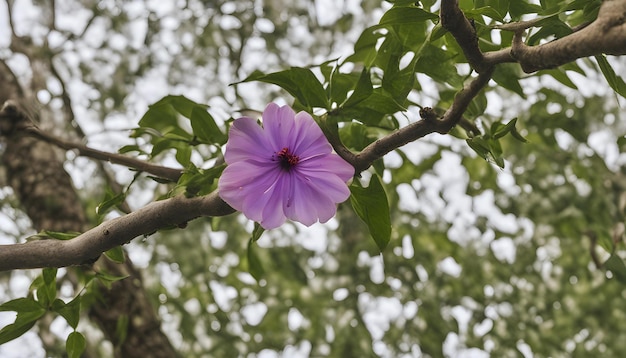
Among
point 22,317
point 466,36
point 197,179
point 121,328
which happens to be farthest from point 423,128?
point 121,328

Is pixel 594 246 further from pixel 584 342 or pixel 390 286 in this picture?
pixel 584 342

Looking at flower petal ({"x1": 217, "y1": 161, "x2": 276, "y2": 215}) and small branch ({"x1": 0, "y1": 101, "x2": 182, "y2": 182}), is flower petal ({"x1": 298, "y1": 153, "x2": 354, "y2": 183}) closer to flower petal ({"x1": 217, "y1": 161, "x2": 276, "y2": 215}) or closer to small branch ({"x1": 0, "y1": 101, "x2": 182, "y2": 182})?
flower petal ({"x1": 217, "y1": 161, "x2": 276, "y2": 215})

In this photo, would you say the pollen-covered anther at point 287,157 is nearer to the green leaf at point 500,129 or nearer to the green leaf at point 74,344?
the green leaf at point 500,129

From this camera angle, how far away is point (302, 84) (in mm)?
499

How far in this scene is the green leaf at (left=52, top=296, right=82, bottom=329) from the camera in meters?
0.61

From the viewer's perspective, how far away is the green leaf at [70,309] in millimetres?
612

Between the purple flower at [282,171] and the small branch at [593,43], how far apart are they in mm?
135

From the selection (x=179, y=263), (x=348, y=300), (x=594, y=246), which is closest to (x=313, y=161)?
(x=594, y=246)

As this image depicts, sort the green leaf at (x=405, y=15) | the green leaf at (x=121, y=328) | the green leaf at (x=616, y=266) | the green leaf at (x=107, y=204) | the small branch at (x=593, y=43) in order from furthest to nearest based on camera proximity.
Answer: the green leaf at (x=121, y=328)
the green leaf at (x=616, y=266)
the green leaf at (x=107, y=204)
the green leaf at (x=405, y=15)
the small branch at (x=593, y=43)

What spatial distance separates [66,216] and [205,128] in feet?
1.97

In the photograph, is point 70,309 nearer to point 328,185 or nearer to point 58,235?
point 58,235

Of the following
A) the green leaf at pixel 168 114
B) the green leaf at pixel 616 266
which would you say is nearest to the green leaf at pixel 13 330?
the green leaf at pixel 168 114

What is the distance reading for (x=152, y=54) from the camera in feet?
5.65

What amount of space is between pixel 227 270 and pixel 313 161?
4.13 ft
